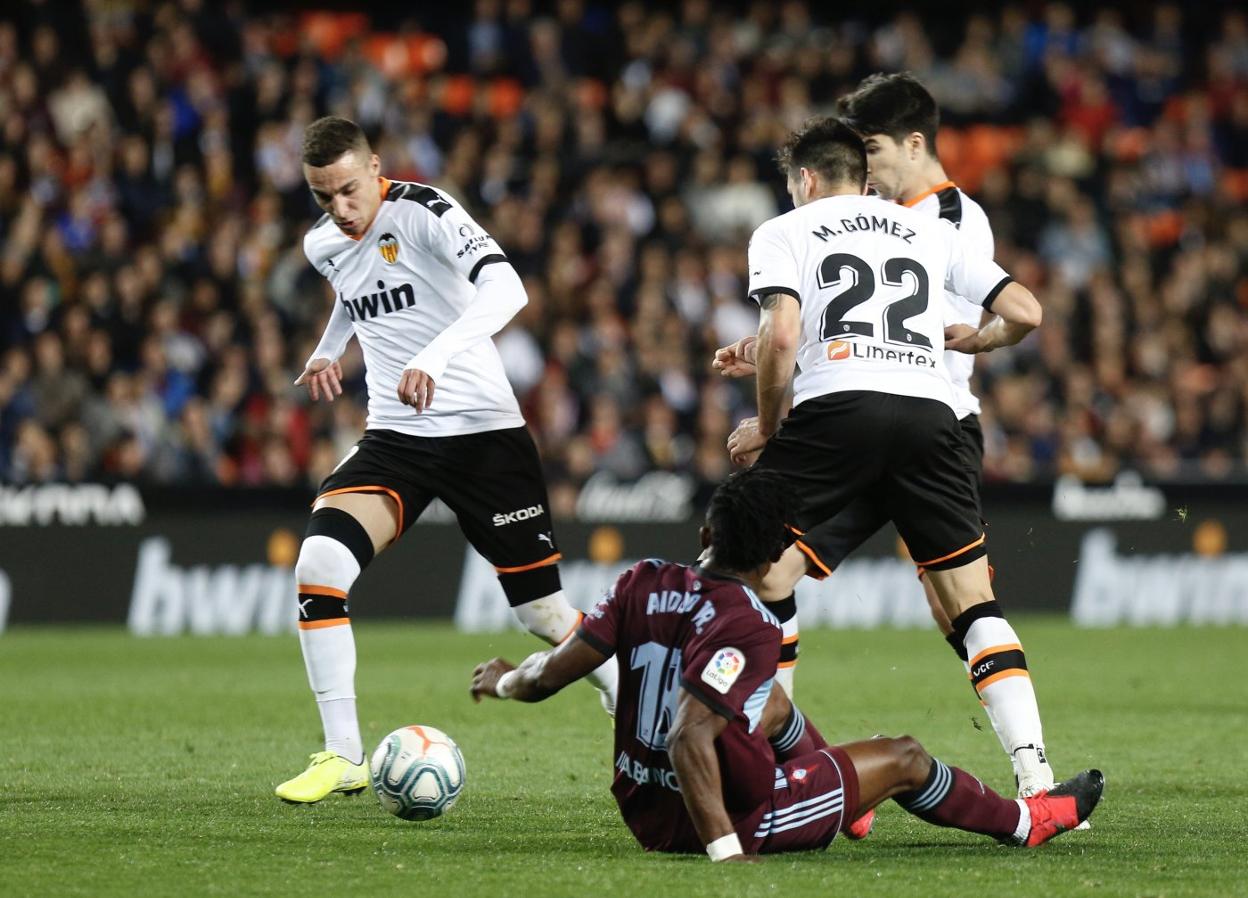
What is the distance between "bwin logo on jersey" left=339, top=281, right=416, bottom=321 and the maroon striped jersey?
7.28 feet

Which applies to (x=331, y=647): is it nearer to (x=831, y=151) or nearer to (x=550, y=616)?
(x=550, y=616)

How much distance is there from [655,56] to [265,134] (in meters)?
4.68

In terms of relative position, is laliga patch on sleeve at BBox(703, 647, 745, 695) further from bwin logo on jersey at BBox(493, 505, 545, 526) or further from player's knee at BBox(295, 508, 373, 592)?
bwin logo on jersey at BBox(493, 505, 545, 526)

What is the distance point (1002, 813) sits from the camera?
17.9 feet

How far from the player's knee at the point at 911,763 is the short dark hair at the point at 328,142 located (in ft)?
10.1

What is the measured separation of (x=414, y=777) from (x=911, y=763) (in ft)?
5.39

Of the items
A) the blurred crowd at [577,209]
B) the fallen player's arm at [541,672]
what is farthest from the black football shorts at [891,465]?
the blurred crowd at [577,209]

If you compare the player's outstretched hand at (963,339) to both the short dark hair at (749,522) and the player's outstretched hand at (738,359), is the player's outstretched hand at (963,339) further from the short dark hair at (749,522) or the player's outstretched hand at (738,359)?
the short dark hair at (749,522)

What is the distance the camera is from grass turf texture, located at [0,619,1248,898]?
4992 mm

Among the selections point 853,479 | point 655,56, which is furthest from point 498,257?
point 655,56

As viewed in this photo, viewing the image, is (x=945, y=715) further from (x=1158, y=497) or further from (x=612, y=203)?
(x=612, y=203)

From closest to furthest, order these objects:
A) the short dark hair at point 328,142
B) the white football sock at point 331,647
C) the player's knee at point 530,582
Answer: the white football sock at point 331,647, the short dark hair at point 328,142, the player's knee at point 530,582

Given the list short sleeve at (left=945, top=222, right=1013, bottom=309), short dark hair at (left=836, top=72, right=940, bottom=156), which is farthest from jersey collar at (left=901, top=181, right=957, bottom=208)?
short sleeve at (left=945, top=222, right=1013, bottom=309)

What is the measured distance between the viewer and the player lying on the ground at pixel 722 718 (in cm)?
503
